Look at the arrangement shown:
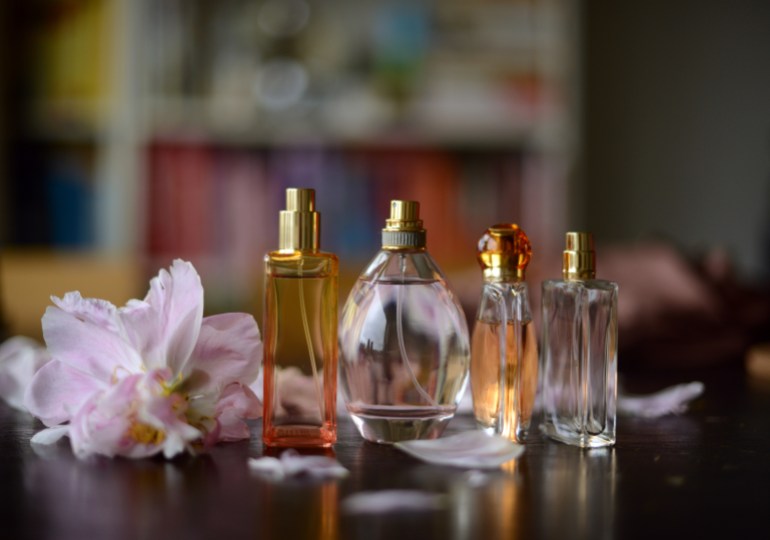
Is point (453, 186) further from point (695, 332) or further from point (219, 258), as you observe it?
point (695, 332)

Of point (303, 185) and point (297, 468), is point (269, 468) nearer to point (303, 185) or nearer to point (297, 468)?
point (297, 468)

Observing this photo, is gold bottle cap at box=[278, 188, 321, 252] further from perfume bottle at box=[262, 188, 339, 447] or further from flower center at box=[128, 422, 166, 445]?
flower center at box=[128, 422, 166, 445]

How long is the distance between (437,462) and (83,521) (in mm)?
251

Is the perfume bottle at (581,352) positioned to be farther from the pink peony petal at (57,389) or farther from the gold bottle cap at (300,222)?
the pink peony petal at (57,389)

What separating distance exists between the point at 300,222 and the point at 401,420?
0.55ft

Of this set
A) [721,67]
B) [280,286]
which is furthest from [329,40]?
[280,286]

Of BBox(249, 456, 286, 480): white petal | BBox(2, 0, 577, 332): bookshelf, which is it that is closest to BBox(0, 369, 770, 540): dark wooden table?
BBox(249, 456, 286, 480): white petal

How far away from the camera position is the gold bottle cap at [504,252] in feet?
2.52

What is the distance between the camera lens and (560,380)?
0.80 meters

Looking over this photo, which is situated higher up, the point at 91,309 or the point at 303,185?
the point at 303,185

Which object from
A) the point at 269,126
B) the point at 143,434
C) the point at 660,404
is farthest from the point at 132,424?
the point at 269,126

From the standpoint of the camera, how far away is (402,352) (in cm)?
75

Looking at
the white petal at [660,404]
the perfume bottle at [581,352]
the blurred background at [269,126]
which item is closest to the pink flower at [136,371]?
the perfume bottle at [581,352]

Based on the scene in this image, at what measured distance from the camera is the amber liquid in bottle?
2.54 feet
